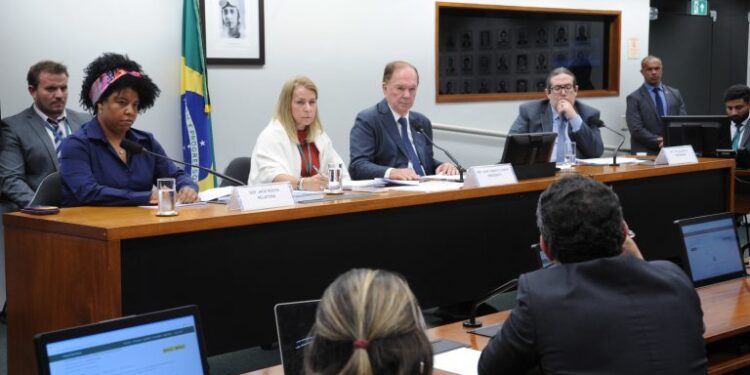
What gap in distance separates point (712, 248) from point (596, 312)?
1510 mm

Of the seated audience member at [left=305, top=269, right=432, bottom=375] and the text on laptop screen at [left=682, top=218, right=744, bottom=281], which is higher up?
the seated audience member at [left=305, top=269, right=432, bottom=375]

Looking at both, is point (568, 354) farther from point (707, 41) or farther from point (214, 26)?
point (707, 41)

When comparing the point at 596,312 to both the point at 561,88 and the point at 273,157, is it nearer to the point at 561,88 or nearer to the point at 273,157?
the point at 273,157

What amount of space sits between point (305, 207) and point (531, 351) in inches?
58.1

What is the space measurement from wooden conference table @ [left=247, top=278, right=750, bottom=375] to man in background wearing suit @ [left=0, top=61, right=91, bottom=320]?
2837mm

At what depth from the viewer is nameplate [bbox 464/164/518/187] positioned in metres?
3.82

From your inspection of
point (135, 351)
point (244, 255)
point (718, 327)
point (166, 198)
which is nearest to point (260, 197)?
point (244, 255)

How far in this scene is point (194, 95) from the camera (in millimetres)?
5277

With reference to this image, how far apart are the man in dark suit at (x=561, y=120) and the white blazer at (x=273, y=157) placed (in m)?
1.72

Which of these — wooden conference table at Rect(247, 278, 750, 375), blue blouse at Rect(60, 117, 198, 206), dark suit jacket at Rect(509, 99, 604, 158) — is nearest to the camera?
wooden conference table at Rect(247, 278, 750, 375)

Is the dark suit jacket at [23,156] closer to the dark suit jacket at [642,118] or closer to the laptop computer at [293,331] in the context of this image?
the laptop computer at [293,331]

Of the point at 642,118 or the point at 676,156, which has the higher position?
the point at 642,118

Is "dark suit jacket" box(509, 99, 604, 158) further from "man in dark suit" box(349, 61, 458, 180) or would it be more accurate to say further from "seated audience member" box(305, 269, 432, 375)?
"seated audience member" box(305, 269, 432, 375)

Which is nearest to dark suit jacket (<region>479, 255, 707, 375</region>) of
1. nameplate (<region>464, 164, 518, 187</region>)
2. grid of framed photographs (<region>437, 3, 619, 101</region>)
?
nameplate (<region>464, 164, 518, 187</region>)
